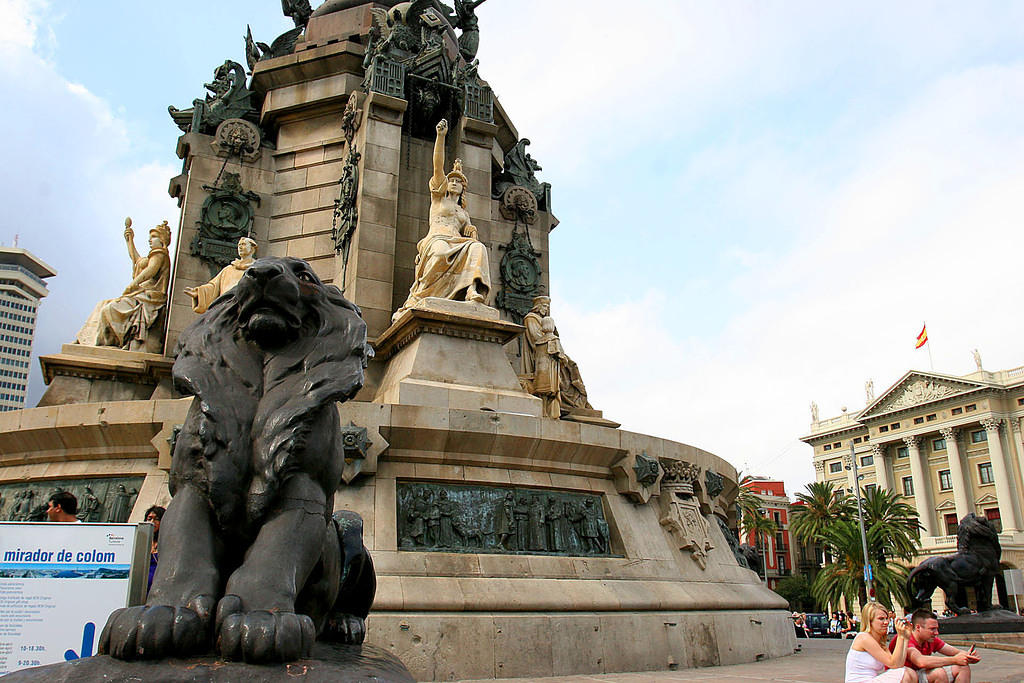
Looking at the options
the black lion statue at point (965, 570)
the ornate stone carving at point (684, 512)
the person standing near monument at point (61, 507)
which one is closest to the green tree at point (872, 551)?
the black lion statue at point (965, 570)

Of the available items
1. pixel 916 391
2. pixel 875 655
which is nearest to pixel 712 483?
pixel 875 655

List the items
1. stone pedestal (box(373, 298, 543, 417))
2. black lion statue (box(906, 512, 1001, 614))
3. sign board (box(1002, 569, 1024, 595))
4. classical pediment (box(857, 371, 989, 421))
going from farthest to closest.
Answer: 1. classical pediment (box(857, 371, 989, 421))
2. sign board (box(1002, 569, 1024, 595))
3. black lion statue (box(906, 512, 1001, 614))
4. stone pedestal (box(373, 298, 543, 417))

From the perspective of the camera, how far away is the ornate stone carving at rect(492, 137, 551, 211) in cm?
1847

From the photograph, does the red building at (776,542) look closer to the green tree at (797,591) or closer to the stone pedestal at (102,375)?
the green tree at (797,591)

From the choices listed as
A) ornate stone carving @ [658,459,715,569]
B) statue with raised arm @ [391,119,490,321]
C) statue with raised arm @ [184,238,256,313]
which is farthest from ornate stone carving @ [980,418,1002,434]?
statue with raised arm @ [184,238,256,313]

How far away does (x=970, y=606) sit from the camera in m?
17.2

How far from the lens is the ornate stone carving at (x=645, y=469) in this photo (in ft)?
35.0

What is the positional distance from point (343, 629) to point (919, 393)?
8338 centimetres

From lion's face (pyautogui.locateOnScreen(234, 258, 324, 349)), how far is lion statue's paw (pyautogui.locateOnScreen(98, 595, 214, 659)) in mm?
1344

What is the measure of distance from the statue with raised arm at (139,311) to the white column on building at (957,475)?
72.0 metres

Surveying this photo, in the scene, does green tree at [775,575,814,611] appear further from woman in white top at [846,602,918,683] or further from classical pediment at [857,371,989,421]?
woman in white top at [846,602,918,683]

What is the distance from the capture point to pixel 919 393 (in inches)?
3036

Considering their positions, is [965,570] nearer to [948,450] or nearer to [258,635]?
[258,635]

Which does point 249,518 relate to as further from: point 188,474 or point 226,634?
point 226,634
